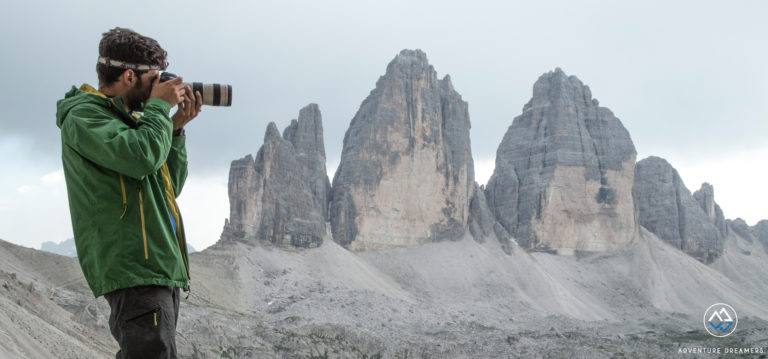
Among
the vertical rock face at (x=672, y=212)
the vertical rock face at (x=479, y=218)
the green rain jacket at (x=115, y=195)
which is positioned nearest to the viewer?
the green rain jacket at (x=115, y=195)

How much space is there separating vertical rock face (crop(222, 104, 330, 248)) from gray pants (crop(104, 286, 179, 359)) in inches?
2288

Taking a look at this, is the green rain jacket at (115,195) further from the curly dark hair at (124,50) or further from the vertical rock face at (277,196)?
the vertical rock face at (277,196)

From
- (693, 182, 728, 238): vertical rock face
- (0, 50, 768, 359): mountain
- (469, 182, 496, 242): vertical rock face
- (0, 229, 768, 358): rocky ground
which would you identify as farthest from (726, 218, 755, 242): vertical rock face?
(469, 182, 496, 242): vertical rock face

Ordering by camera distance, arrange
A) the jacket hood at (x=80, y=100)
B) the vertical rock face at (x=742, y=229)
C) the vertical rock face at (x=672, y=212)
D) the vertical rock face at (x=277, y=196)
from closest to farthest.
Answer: the jacket hood at (x=80, y=100), the vertical rock face at (x=277, y=196), the vertical rock face at (x=672, y=212), the vertical rock face at (x=742, y=229)

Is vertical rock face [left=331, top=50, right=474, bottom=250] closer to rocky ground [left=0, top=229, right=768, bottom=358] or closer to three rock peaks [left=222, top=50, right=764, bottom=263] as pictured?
three rock peaks [left=222, top=50, right=764, bottom=263]

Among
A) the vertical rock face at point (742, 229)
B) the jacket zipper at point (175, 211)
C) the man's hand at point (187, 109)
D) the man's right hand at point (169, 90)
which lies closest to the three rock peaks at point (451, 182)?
the vertical rock face at point (742, 229)

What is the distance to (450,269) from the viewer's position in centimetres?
6888

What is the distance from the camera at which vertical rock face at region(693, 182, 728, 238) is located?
338 ft

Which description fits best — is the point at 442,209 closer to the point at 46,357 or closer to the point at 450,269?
the point at 450,269

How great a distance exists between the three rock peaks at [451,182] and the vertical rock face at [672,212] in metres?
0.17

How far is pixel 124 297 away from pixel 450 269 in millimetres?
67566

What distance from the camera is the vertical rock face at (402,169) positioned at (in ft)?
238

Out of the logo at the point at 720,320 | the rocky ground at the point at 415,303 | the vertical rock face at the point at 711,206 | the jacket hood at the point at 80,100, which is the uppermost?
the vertical rock face at the point at 711,206

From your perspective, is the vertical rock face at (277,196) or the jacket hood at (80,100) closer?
the jacket hood at (80,100)
